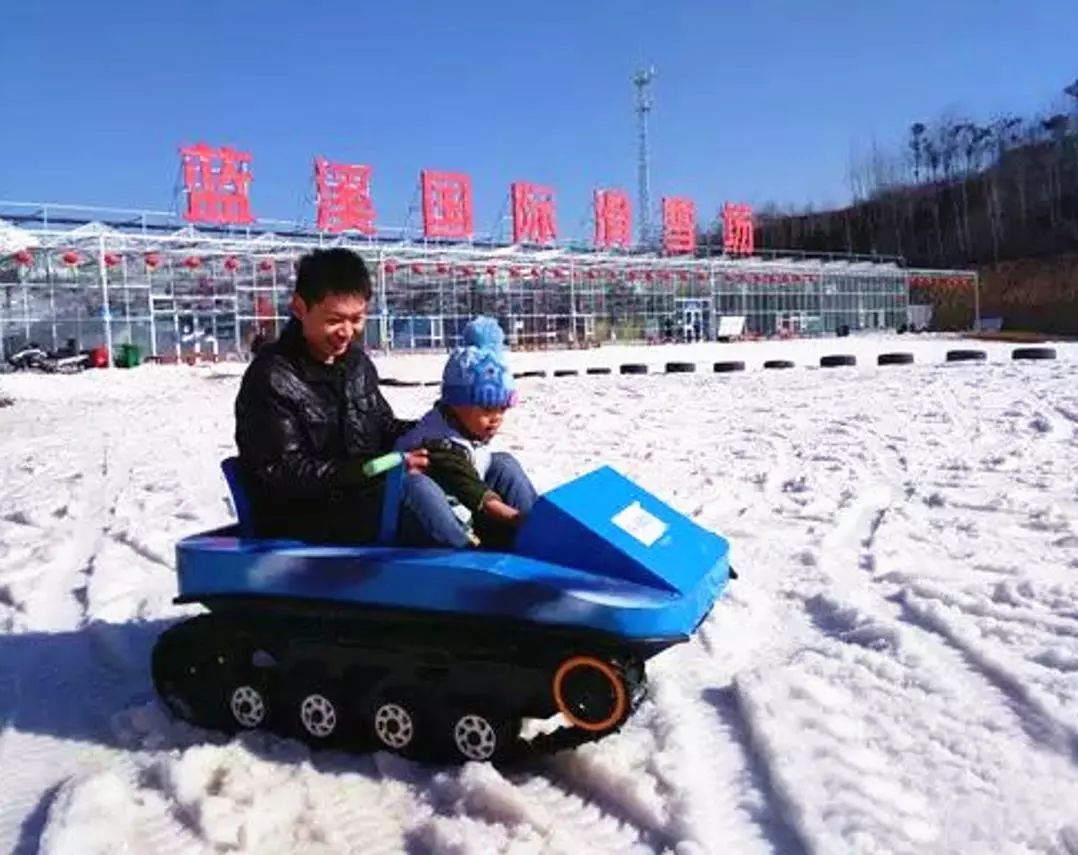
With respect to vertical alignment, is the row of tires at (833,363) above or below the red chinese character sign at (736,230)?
below

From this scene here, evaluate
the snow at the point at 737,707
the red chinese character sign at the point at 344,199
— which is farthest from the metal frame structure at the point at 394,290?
the snow at the point at 737,707

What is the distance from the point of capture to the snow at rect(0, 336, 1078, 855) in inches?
95.1

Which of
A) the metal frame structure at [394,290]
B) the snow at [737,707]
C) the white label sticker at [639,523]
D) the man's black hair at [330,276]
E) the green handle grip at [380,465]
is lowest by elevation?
the snow at [737,707]

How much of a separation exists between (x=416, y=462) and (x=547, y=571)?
60 centimetres

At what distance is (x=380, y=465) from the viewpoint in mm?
2959

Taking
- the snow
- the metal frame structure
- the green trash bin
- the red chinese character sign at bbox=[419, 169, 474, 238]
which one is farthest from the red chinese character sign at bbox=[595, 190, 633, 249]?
the snow

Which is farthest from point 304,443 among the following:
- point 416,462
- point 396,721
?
point 396,721

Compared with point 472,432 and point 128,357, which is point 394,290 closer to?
point 128,357

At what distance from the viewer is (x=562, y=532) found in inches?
112

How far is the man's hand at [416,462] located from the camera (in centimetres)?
307

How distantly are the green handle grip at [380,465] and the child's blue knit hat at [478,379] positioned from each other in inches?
13.5

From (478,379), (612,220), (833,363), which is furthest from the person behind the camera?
(612,220)

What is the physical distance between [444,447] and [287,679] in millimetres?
848

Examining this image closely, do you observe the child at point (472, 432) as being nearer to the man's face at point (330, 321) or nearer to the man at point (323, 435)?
the man at point (323, 435)
